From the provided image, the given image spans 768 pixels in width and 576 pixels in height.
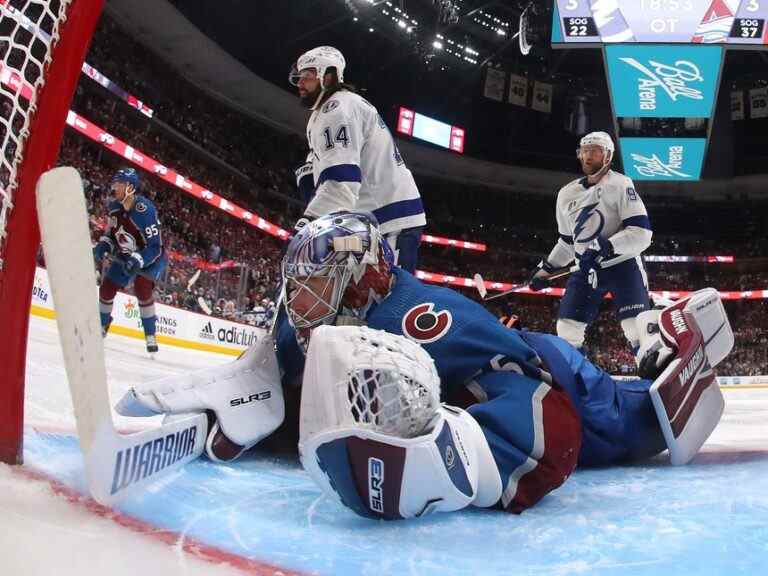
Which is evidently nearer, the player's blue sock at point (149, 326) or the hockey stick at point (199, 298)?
the player's blue sock at point (149, 326)

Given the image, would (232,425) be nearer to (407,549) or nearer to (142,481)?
(142,481)

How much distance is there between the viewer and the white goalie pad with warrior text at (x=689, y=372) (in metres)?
1.73

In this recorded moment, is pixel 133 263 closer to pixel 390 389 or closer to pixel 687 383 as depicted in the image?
pixel 687 383

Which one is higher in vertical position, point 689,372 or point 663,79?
point 663,79

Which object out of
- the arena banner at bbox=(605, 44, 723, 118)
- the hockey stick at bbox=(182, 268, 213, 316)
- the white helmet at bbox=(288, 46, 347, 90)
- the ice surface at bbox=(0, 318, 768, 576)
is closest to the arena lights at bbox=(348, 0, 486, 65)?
the arena banner at bbox=(605, 44, 723, 118)

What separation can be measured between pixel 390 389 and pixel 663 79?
7125mm

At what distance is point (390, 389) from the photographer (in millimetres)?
951

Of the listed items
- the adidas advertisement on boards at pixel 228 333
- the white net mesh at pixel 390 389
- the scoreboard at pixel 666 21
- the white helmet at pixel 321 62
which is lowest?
the adidas advertisement on boards at pixel 228 333

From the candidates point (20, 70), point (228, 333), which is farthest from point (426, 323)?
point (228, 333)

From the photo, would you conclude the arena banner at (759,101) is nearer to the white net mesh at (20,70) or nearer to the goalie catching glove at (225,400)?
the goalie catching glove at (225,400)

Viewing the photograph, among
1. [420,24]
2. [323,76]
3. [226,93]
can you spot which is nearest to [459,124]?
[420,24]

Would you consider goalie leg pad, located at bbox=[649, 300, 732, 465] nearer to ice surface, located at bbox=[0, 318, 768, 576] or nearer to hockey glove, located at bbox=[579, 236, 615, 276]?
ice surface, located at bbox=[0, 318, 768, 576]

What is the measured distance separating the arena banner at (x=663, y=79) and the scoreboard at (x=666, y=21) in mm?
154

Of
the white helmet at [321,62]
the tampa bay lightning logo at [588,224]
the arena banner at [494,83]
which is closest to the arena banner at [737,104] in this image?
the arena banner at [494,83]
